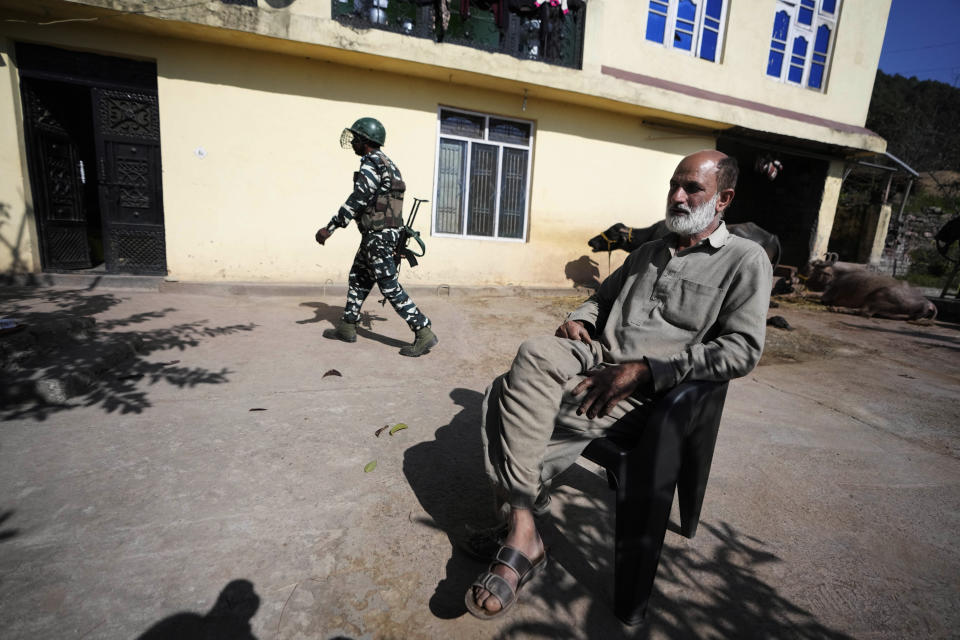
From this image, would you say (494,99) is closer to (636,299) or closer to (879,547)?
(636,299)

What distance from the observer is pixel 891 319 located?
26.7ft

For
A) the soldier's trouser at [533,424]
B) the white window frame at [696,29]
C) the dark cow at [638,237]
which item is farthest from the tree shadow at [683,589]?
the white window frame at [696,29]

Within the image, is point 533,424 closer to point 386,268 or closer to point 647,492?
point 647,492

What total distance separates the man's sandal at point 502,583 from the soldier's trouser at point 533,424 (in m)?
0.17

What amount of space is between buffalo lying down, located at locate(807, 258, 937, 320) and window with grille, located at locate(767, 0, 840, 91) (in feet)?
14.3

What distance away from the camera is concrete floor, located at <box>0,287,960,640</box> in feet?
5.18

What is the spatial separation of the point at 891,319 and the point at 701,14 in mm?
6608

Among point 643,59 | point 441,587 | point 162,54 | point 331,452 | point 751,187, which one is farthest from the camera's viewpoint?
point 751,187

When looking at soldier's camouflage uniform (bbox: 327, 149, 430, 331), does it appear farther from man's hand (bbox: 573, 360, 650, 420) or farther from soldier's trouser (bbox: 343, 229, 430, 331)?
man's hand (bbox: 573, 360, 650, 420)

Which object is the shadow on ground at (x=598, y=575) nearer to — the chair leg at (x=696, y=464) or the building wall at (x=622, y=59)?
the chair leg at (x=696, y=464)

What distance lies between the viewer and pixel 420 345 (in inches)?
175

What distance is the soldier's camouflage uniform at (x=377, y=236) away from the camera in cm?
426

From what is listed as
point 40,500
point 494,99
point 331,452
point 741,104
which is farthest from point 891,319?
point 40,500

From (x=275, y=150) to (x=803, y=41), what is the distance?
10.9 meters
